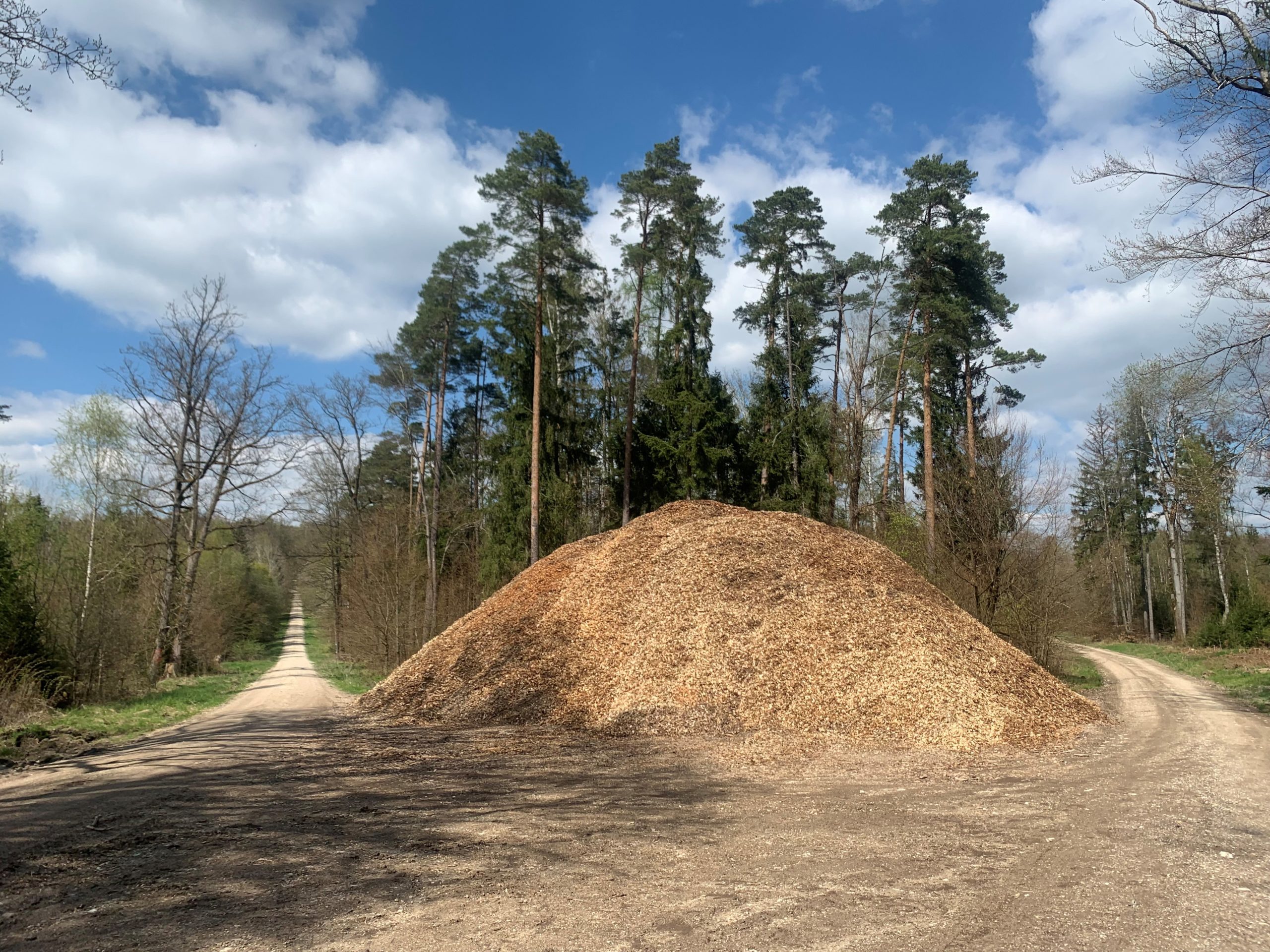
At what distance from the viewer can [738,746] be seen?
9133 mm

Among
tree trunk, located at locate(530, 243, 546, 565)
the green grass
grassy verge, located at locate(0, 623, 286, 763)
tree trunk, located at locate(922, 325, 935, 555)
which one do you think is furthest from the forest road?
tree trunk, located at locate(922, 325, 935, 555)

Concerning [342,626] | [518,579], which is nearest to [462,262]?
[342,626]

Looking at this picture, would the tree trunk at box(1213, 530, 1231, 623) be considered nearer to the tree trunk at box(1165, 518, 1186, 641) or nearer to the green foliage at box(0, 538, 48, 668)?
the tree trunk at box(1165, 518, 1186, 641)

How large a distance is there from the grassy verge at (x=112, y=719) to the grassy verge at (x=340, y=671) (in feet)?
8.32

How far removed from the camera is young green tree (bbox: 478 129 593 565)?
20.8 meters

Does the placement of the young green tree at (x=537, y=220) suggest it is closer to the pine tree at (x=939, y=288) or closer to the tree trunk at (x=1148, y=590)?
the pine tree at (x=939, y=288)

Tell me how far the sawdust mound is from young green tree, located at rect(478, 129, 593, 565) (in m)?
7.39

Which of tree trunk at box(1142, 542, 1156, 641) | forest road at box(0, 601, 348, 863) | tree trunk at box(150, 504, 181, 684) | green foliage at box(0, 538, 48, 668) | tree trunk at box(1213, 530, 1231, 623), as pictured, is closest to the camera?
forest road at box(0, 601, 348, 863)

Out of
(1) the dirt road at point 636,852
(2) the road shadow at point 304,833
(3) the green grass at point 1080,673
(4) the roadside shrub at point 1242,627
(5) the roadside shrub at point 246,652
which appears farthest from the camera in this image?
(5) the roadside shrub at point 246,652

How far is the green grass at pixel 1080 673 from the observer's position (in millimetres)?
16188

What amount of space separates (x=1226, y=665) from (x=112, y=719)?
85.4ft

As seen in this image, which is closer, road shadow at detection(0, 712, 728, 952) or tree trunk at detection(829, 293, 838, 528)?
road shadow at detection(0, 712, 728, 952)

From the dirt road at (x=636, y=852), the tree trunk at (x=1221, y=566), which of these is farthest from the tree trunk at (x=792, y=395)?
the dirt road at (x=636, y=852)

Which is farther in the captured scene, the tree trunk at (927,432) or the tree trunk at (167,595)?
the tree trunk at (927,432)
